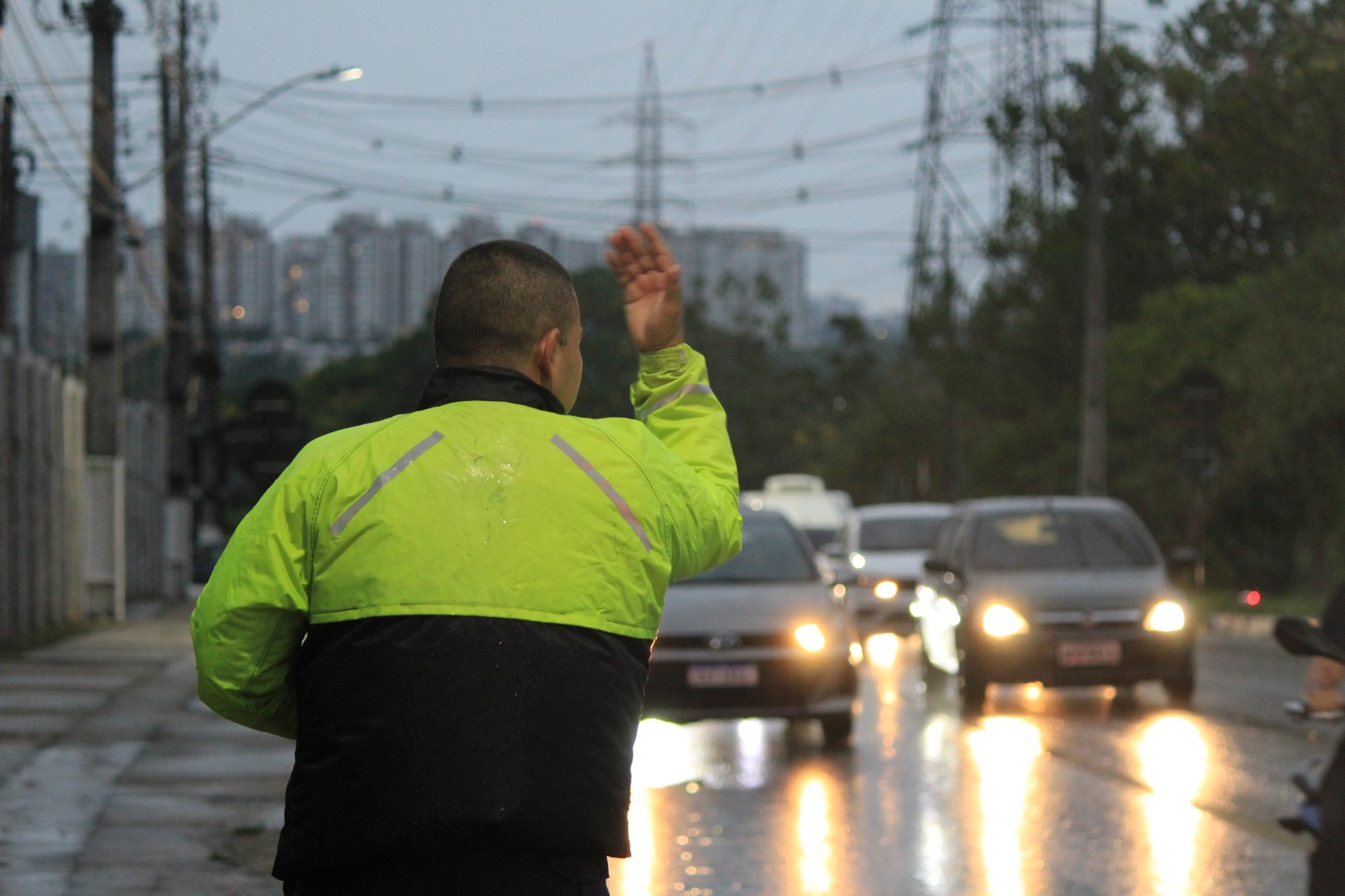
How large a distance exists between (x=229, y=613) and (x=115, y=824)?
23.3 feet

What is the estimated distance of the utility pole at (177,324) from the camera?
120 feet

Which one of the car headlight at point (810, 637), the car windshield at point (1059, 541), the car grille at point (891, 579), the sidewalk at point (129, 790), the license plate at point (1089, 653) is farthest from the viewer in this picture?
the car grille at point (891, 579)

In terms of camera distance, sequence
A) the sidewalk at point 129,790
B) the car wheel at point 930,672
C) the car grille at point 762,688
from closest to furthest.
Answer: the sidewalk at point 129,790 → the car grille at point 762,688 → the car wheel at point 930,672

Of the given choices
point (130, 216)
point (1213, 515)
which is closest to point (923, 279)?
point (1213, 515)

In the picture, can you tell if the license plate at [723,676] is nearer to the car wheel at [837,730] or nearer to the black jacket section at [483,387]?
the car wheel at [837,730]

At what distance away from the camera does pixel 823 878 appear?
28.0 ft

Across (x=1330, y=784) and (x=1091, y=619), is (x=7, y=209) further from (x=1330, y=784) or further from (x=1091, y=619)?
(x=1330, y=784)

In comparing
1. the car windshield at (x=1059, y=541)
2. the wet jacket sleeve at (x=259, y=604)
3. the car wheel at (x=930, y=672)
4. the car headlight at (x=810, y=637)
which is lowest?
the car wheel at (x=930, y=672)

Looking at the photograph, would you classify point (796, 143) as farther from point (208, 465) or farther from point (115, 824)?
point (115, 824)

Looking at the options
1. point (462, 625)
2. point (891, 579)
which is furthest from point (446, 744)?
point (891, 579)

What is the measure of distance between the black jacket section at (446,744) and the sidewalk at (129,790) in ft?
17.7

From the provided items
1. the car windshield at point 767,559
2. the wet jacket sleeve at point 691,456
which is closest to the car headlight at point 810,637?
the car windshield at point 767,559

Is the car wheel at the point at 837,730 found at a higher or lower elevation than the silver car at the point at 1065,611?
lower

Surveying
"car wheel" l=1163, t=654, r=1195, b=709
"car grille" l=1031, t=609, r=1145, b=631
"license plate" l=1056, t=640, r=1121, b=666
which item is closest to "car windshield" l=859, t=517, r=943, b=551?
"car wheel" l=1163, t=654, r=1195, b=709
